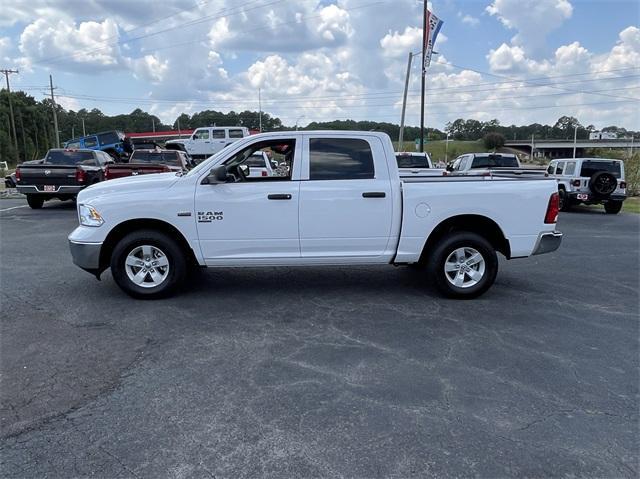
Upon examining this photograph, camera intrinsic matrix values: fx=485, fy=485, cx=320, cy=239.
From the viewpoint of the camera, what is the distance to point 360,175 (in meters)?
5.70

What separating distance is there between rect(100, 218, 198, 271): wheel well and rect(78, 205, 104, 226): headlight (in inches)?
7.3

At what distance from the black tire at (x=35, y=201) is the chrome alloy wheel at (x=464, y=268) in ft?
45.9

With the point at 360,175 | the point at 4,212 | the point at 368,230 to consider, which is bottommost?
the point at 4,212

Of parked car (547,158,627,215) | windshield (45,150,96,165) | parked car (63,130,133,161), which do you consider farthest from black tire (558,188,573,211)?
parked car (63,130,133,161)

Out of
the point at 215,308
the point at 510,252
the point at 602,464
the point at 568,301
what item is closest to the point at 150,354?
the point at 215,308

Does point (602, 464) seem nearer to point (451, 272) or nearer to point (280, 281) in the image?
point (451, 272)

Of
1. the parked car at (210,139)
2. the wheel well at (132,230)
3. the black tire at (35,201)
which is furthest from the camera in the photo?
the parked car at (210,139)

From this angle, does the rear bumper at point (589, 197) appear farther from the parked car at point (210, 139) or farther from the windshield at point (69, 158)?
the parked car at point (210, 139)

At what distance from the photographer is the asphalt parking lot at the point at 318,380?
2.82 meters

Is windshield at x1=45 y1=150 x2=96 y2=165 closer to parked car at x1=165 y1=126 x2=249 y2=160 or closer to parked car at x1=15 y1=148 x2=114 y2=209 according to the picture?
parked car at x1=15 y1=148 x2=114 y2=209

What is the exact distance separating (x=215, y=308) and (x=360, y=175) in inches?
89.0

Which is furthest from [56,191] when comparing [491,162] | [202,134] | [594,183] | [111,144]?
[202,134]

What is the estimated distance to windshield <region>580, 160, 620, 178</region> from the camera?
15.9 meters

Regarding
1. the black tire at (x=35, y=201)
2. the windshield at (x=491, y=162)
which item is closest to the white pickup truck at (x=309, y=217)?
the black tire at (x=35, y=201)
